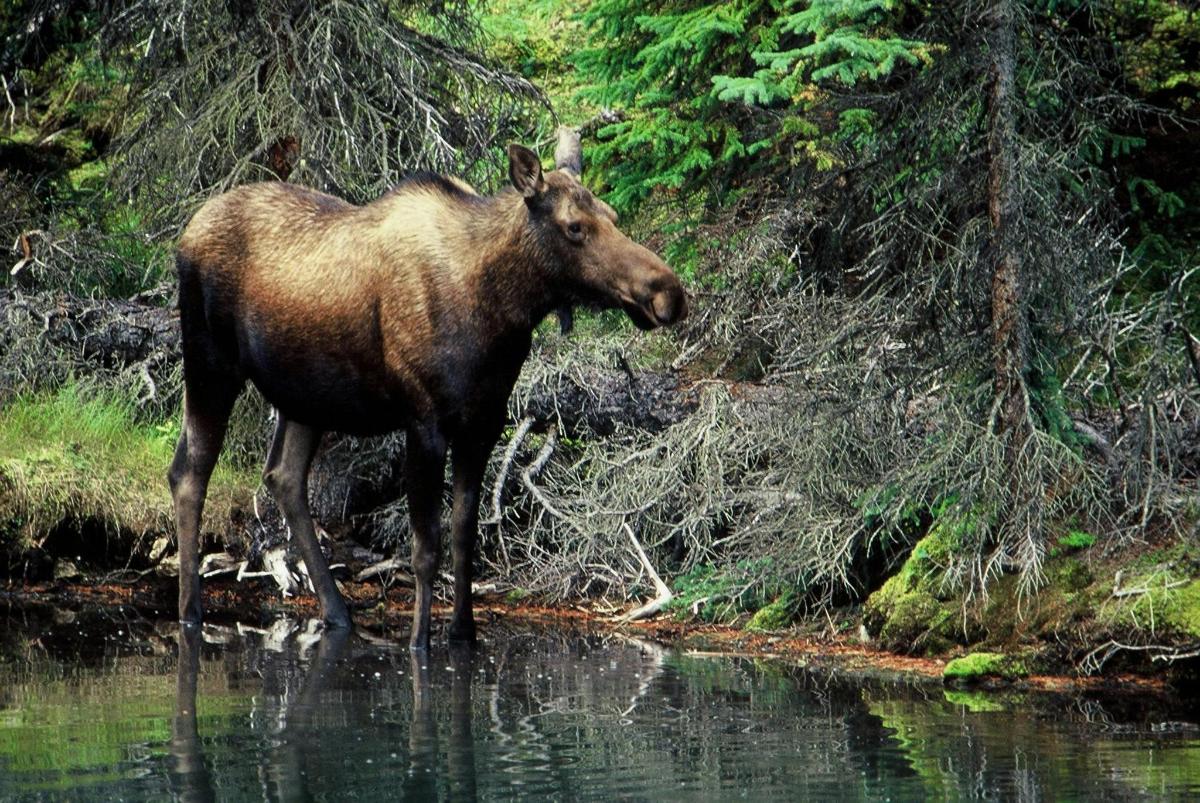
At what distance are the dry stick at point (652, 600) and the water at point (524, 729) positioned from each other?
3.47 ft

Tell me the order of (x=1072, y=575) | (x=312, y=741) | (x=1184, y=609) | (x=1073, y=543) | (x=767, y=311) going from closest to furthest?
(x=312, y=741) → (x=1184, y=609) → (x=1072, y=575) → (x=1073, y=543) → (x=767, y=311)

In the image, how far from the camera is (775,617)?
33.1ft

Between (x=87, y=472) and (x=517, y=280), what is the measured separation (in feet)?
12.9

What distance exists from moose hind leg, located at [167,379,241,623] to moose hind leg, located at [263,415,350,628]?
0.42 meters

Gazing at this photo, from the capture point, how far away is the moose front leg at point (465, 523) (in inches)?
368

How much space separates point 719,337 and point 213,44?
15.2 ft

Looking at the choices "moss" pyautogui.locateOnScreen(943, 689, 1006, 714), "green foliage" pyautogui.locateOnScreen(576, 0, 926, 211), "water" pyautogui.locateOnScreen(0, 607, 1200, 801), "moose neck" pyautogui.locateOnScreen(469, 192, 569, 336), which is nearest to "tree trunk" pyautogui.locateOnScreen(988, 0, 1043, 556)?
"moss" pyautogui.locateOnScreen(943, 689, 1006, 714)

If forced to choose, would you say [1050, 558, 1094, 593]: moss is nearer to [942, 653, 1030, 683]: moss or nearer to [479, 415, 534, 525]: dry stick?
[942, 653, 1030, 683]: moss

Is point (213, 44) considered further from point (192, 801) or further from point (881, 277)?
point (192, 801)

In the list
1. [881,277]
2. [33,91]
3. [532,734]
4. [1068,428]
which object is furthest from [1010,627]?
[33,91]

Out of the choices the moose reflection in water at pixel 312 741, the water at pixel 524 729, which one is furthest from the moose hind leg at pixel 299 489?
the moose reflection in water at pixel 312 741

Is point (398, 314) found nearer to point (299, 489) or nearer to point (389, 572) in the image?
point (299, 489)

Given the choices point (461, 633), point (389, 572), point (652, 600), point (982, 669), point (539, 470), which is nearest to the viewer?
point (982, 669)

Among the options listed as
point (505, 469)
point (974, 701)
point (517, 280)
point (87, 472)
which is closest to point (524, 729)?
point (974, 701)
